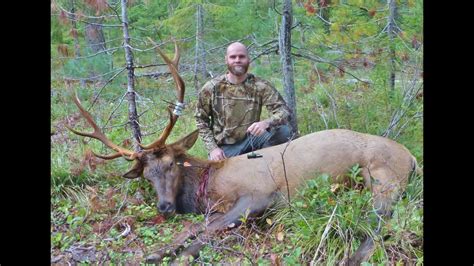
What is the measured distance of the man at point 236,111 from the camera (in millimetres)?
6188

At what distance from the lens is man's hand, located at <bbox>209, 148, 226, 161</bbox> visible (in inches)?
235

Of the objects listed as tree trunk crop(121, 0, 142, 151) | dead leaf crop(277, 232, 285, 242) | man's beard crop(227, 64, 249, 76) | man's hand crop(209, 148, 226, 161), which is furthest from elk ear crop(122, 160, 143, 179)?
dead leaf crop(277, 232, 285, 242)

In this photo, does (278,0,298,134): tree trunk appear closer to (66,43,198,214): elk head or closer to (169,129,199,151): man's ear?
(169,129,199,151): man's ear

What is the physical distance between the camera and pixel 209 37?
1070 cm

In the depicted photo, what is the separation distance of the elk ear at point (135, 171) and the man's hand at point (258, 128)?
113 cm

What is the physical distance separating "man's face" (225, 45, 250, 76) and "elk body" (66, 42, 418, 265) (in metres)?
0.73

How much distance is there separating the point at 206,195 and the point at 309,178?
3.36ft

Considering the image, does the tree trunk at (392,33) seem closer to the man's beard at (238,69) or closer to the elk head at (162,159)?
the man's beard at (238,69)

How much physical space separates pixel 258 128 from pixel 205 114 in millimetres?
804
